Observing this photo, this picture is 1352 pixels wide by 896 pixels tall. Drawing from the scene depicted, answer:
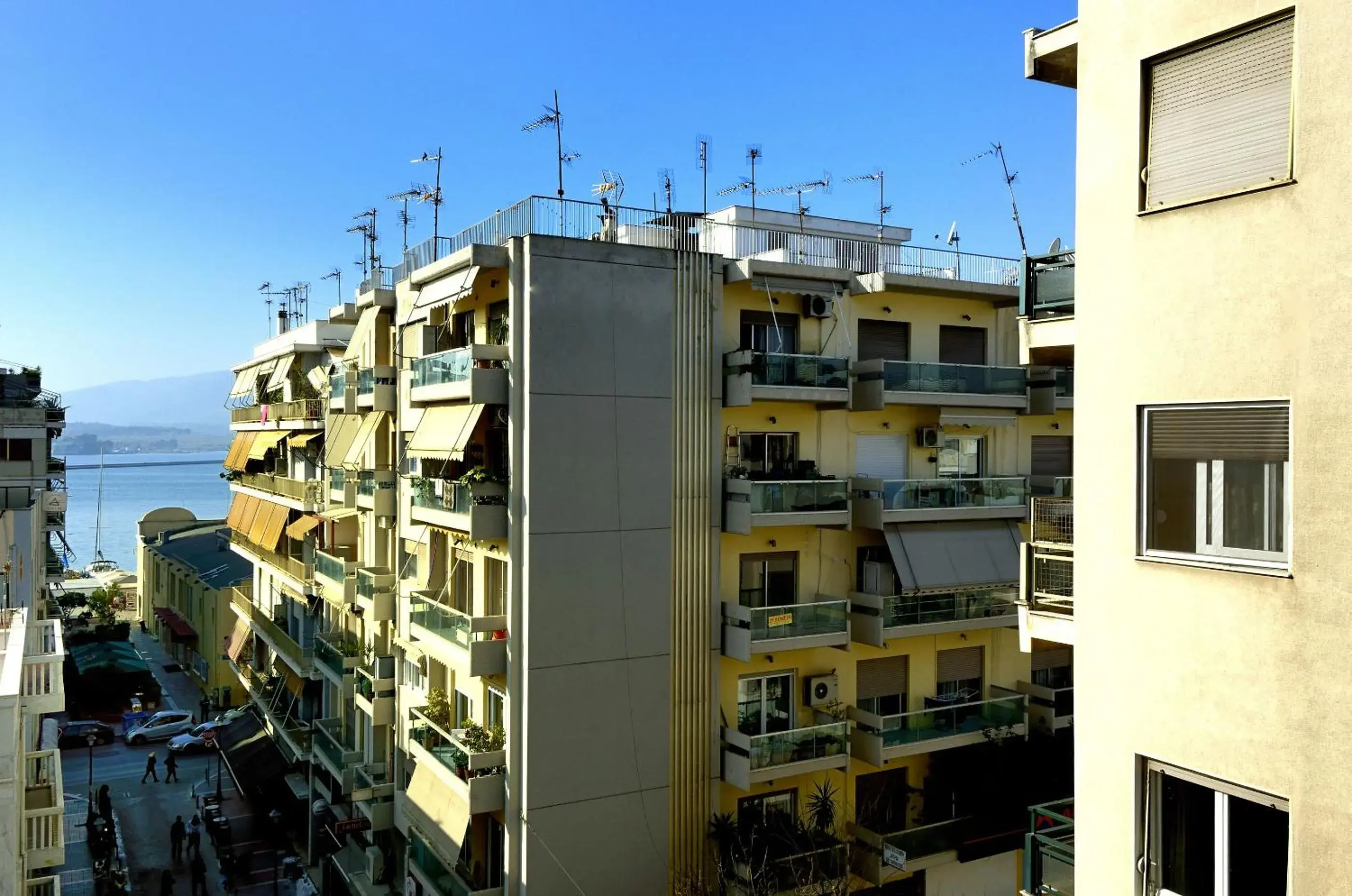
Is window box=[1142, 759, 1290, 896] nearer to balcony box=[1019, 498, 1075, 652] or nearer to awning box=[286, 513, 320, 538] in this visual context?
balcony box=[1019, 498, 1075, 652]

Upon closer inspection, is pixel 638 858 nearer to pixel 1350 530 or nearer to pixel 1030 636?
pixel 1030 636

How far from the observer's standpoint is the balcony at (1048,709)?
2062 centimetres

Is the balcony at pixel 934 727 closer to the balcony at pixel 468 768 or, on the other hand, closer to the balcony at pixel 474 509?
the balcony at pixel 468 768

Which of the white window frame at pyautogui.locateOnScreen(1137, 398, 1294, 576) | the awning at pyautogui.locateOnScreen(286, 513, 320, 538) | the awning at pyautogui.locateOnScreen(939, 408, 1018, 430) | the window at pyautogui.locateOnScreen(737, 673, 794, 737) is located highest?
the awning at pyautogui.locateOnScreen(939, 408, 1018, 430)

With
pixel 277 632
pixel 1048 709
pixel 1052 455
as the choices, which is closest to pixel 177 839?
pixel 277 632

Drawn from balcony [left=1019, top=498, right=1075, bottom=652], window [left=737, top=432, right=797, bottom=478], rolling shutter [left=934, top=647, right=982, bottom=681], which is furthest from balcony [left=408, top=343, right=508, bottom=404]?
rolling shutter [left=934, top=647, right=982, bottom=681]

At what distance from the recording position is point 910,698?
20.5 m

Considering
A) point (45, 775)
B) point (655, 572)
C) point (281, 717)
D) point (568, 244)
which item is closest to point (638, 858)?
point (655, 572)

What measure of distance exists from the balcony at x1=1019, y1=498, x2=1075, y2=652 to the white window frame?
1.37 meters

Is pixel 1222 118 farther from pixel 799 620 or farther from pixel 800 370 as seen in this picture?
pixel 799 620

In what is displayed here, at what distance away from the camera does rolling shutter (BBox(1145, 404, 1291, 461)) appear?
5850 mm

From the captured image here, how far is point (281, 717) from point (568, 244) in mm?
23065

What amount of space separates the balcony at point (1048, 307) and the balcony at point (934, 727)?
11.9 meters

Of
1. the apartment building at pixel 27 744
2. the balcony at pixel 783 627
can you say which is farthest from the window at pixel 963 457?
the apartment building at pixel 27 744
